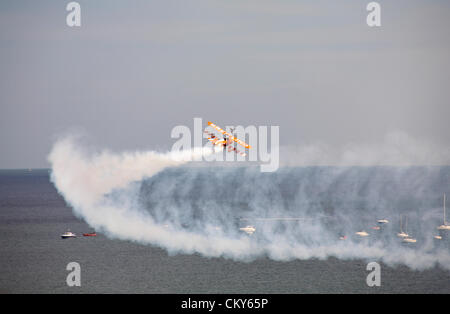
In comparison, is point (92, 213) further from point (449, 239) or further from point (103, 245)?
point (449, 239)

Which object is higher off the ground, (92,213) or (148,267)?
(92,213)

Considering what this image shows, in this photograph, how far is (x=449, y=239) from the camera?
528 ft

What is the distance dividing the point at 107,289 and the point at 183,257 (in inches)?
1153

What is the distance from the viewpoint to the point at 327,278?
123m

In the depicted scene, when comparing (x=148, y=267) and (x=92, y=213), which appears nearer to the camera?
(x=148, y=267)
